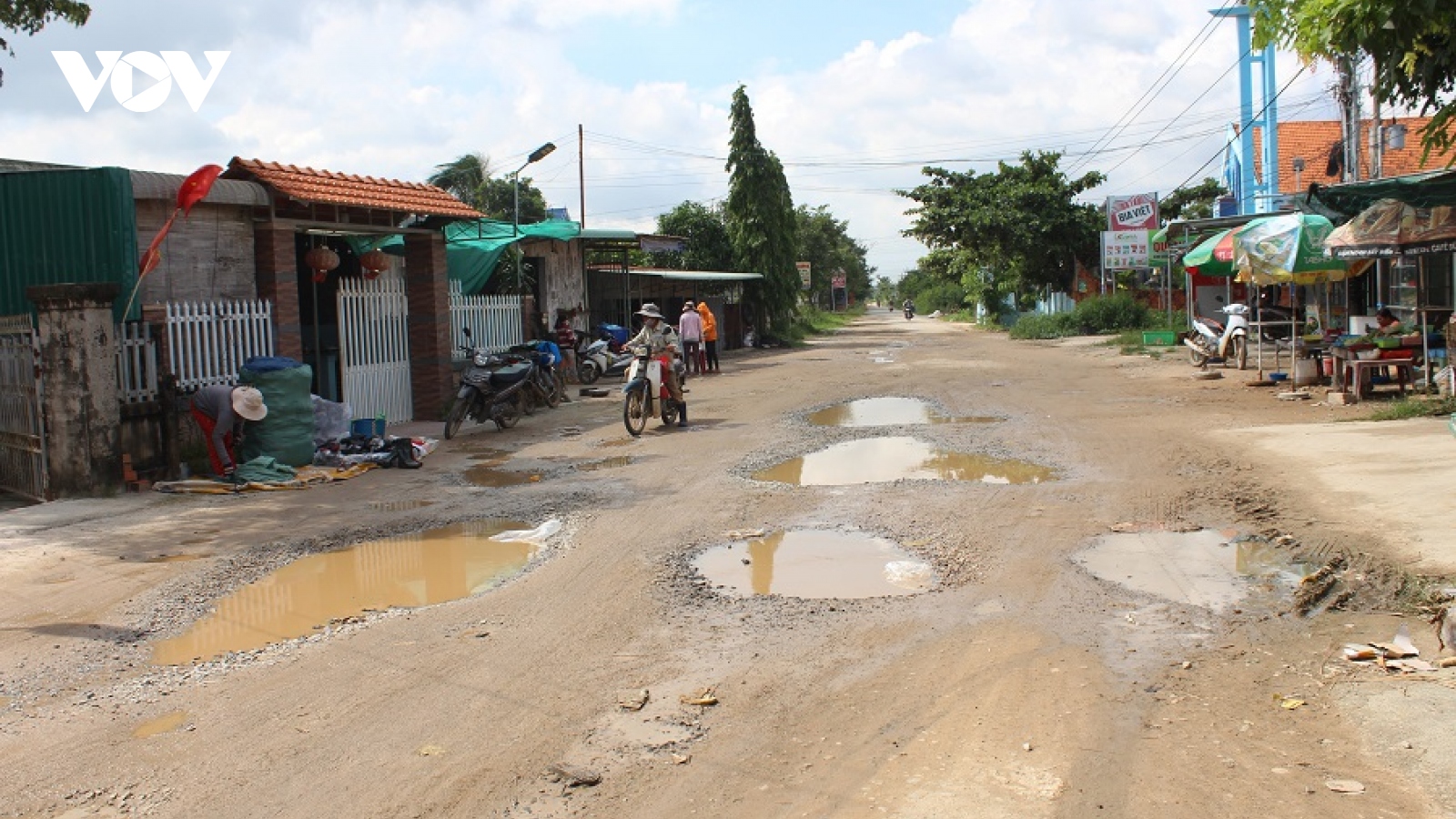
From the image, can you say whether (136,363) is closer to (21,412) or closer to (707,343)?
(21,412)

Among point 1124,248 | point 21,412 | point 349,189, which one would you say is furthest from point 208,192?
point 1124,248

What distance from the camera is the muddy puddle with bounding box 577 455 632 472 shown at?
456 inches

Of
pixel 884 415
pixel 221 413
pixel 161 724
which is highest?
pixel 221 413

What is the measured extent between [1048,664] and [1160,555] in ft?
7.72

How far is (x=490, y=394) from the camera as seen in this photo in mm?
15281

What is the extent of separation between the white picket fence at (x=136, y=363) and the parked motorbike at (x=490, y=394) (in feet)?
12.5

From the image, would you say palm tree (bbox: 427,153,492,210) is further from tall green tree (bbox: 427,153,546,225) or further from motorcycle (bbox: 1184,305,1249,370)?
motorcycle (bbox: 1184,305,1249,370)

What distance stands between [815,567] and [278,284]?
9.12m

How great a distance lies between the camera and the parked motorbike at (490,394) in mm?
14805

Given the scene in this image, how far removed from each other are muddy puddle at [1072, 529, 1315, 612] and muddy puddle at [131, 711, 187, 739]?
467cm

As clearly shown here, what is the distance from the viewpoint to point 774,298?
132 ft

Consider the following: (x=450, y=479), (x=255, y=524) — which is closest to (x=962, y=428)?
(x=450, y=479)

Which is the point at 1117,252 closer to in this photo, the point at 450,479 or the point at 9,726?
the point at 450,479

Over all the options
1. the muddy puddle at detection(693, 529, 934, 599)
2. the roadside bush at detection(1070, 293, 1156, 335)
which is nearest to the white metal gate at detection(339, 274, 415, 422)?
the muddy puddle at detection(693, 529, 934, 599)
